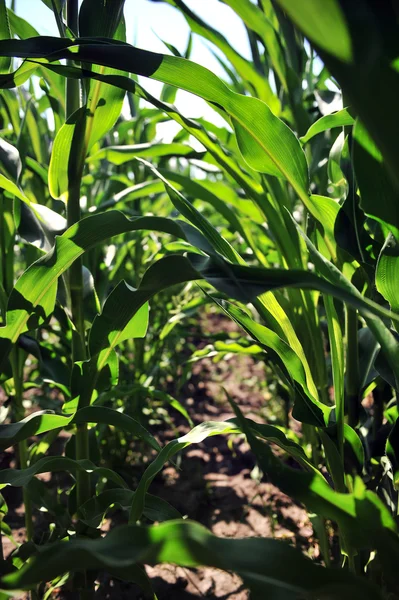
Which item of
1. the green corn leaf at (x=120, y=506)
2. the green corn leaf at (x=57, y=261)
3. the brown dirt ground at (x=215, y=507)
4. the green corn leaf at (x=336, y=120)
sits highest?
the green corn leaf at (x=336, y=120)

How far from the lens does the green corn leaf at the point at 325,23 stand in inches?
12.0

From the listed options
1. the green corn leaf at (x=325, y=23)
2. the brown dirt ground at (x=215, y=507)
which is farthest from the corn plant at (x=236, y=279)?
the brown dirt ground at (x=215, y=507)

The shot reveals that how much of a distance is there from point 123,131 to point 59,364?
0.61 m

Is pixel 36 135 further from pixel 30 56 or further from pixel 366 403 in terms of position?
pixel 366 403

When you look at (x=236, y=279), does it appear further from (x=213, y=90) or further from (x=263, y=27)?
(x=263, y=27)

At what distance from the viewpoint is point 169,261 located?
1.68 feet

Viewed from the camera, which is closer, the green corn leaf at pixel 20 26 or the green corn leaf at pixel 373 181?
the green corn leaf at pixel 373 181

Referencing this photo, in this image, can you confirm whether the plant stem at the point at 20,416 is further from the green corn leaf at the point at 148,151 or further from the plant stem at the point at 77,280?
the green corn leaf at the point at 148,151

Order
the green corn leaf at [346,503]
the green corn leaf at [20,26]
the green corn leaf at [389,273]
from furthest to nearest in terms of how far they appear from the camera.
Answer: the green corn leaf at [20,26]
the green corn leaf at [389,273]
the green corn leaf at [346,503]

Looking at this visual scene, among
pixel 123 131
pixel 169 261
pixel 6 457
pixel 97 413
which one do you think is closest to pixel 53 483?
pixel 6 457

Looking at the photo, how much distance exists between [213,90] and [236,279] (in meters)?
0.27

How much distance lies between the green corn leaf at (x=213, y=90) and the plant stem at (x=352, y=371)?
228mm

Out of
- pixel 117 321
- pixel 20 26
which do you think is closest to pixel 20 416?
pixel 117 321

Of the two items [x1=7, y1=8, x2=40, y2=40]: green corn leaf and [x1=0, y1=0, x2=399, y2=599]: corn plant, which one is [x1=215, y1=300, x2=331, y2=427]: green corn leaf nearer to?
[x1=0, y1=0, x2=399, y2=599]: corn plant
